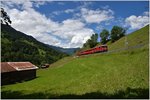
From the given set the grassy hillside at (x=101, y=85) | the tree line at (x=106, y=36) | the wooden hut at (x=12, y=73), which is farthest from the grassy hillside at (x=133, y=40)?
the grassy hillside at (x=101, y=85)

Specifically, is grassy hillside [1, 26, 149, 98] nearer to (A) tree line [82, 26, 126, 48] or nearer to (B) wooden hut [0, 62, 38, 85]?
(B) wooden hut [0, 62, 38, 85]

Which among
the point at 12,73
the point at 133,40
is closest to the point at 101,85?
the point at 12,73

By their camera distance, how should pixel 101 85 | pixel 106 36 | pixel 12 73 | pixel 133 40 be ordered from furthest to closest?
1. pixel 106 36
2. pixel 133 40
3. pixel 12 73
4. pixel 101 85

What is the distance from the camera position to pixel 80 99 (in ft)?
46.4

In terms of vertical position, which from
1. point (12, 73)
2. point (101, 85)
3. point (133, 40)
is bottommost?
point (12, 73)

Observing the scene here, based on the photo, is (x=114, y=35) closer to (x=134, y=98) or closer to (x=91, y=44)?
(x=91, y=44)

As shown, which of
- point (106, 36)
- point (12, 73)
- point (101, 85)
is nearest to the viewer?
point (101, 85)

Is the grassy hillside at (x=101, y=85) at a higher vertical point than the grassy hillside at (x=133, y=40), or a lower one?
lower

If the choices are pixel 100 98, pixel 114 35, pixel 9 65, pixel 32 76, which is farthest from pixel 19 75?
pixel 114 35

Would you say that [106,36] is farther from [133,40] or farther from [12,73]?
[12,73]

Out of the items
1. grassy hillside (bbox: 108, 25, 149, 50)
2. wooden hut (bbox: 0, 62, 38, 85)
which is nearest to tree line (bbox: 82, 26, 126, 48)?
grassy hillside (bbox: 108, 25, 149, 50)

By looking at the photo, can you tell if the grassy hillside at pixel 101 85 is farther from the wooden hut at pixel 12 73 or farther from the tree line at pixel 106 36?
the tree line at pixel 106 36

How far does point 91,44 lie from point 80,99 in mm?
160701

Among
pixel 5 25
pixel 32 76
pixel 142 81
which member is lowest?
pixel 32 76
